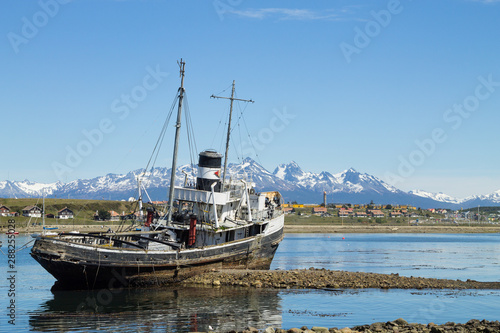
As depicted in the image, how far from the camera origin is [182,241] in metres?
40.8

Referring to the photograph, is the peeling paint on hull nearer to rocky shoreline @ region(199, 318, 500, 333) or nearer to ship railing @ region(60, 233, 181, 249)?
ship railing @ region(60, 233, 181, 249)

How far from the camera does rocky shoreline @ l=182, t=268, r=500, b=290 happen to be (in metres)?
37.0

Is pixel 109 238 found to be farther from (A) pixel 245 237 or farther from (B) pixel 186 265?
(A) pixel 245 237

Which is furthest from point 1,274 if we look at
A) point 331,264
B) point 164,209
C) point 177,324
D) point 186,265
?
point 331,264

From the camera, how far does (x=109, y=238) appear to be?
35469mm

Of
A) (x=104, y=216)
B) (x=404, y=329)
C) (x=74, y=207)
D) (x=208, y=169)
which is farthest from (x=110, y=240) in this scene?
(x=74, y=207)

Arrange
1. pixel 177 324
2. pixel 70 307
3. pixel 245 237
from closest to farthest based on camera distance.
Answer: pixel 177 324, pixel 70 307, pixel 245 237

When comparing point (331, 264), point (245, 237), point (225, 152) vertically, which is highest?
Answer: point (225, 152)

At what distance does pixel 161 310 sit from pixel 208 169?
1547 cm

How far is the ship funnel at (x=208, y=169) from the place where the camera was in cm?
4266

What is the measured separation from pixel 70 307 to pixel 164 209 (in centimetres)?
1297

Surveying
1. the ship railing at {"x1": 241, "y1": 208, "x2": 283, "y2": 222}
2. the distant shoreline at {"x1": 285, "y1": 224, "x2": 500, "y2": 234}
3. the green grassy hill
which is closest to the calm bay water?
the ship railing at {"x1": 241, "y1": 208, "x2": 283, "y2": 222}

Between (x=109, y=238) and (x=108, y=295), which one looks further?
(x=109, y=238)

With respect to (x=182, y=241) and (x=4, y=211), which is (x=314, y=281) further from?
(x=4, y=211)
